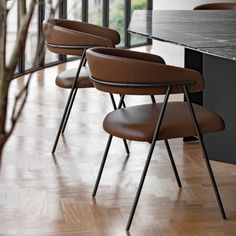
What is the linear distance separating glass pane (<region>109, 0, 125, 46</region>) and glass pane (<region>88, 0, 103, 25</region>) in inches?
10.6

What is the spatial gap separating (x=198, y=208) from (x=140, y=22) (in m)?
1.66

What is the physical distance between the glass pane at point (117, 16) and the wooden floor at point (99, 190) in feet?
14.9

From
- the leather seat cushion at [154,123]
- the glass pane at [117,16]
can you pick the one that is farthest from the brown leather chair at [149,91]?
the glass pane at [117,16]

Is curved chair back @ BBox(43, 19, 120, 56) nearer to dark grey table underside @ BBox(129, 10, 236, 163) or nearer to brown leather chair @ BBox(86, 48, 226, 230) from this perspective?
dark grey table underside @ BBox(129, 10, 236, 163)

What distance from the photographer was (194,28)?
15.6 ft

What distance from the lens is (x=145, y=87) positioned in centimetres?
342

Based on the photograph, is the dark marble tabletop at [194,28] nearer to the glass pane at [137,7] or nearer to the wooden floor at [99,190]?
the wooden floor at [99,190]

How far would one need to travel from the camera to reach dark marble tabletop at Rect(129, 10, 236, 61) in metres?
3.90

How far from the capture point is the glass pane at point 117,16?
33.2 feet

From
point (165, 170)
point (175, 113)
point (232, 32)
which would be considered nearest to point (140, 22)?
point (232, 32)

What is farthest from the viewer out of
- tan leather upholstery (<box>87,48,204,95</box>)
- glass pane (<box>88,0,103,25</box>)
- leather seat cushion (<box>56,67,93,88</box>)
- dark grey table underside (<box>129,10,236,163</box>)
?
glass pane (<box>88,0,103,25</box>)

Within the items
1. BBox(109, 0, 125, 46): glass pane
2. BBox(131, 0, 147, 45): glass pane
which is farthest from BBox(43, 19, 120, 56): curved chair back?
BBox(131, 0, 147, 45): glass pane

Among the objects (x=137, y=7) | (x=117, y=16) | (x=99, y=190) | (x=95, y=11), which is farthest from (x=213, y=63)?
(x=137, y=7)

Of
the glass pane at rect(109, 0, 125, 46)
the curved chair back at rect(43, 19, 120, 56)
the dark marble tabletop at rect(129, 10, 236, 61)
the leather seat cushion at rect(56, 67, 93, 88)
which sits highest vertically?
the dark marble tabletop at rect(129, 10, 236, 61)
